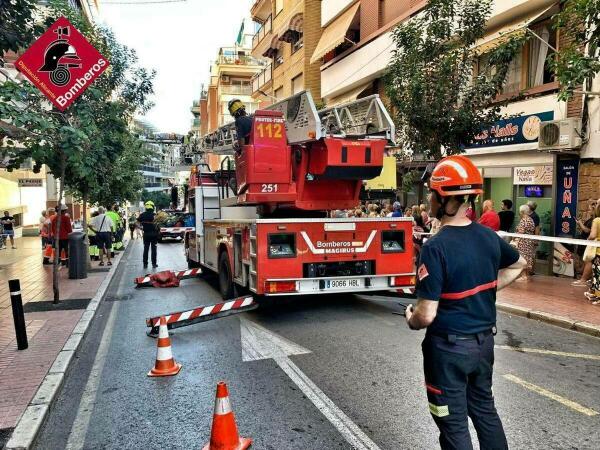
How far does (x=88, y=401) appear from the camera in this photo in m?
4.95

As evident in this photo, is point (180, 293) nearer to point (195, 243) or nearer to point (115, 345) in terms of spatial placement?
point (195, 243)

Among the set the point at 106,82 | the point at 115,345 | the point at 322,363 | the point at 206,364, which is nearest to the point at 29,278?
the point at 106,82

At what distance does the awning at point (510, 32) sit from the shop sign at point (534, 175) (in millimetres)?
3217

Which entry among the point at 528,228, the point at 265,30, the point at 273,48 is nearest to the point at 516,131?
the point at 528,228

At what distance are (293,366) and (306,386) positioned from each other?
66 centimetres

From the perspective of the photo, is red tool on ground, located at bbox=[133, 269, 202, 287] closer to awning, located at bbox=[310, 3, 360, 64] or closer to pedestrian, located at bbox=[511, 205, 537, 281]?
pedestrian, located at bbox=[511, 205, 537, 281]

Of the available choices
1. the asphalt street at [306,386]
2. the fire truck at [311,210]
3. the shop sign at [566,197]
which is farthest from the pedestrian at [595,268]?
the fire truck at [311,210]

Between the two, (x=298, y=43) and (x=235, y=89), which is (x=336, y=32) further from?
(x=235, y=89)

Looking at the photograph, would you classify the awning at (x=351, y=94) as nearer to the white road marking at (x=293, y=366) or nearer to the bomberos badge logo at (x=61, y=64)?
the bomberos badge logo at (x=61, y=64)

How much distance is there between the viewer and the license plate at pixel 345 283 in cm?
780

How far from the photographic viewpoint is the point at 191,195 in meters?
12.7

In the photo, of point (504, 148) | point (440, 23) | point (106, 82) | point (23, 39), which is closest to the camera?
point (23, 39)

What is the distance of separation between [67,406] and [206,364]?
5.08ft

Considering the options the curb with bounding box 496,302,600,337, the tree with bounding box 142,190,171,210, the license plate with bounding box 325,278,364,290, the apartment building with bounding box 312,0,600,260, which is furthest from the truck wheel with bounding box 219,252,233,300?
the tree with bounding box 142,190,171,210
